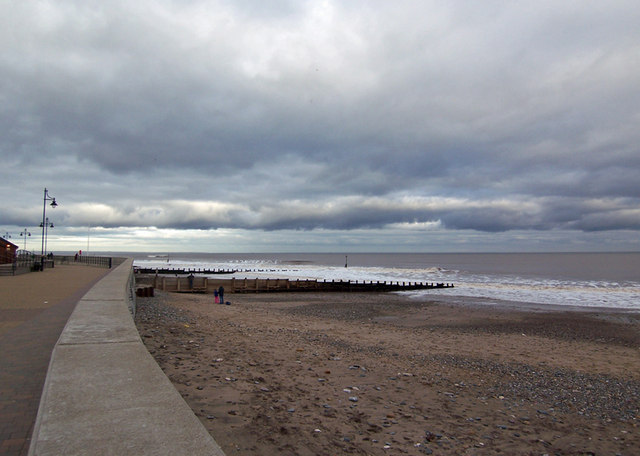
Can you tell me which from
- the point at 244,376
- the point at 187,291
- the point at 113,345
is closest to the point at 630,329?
the point at 244,376

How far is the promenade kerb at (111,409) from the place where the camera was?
2754mm

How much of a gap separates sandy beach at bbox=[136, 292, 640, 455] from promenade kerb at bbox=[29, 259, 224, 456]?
1560 mm

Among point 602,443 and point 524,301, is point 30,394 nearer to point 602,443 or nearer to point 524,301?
point 602,443

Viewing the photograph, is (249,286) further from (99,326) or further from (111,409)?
(111,409)

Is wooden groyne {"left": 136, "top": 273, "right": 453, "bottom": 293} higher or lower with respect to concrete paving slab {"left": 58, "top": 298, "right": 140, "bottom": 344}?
lower

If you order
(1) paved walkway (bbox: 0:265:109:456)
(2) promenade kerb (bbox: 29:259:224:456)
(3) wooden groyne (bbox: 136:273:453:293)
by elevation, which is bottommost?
(3) wooden groyne (bbox: 136:273:453:293)

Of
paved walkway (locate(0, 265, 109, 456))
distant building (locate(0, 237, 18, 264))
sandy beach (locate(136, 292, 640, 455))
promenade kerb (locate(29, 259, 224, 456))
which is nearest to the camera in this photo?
promenade kerb (locate(29, 259, 224, 456))

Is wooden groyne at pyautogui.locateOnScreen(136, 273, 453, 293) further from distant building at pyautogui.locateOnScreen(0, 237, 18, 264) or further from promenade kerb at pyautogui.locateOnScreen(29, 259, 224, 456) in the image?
promenade kerb at pyautogui.locateOnScreen(29, 259, 224, 456)

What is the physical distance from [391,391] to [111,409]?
595cm

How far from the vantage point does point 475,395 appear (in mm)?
8453

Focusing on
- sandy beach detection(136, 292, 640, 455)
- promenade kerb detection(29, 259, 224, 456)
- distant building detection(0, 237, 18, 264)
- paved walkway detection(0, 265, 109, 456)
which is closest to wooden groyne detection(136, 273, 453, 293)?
distant building detection(0, 237, 18, 264)

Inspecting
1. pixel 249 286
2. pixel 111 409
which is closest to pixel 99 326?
pixel 111 409

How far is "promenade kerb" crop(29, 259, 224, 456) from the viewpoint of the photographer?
2.75 metres

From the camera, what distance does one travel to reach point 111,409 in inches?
131
